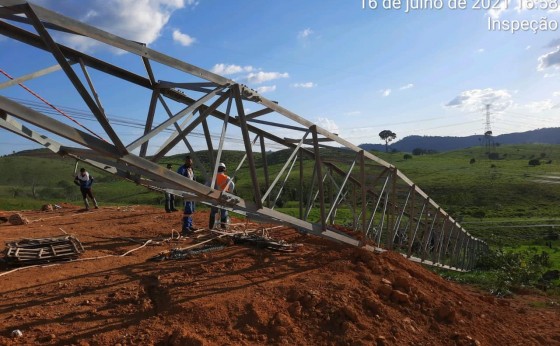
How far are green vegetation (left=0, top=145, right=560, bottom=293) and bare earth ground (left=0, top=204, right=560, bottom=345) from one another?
229cm

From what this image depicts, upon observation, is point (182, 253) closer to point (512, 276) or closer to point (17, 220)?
point (17, 220)

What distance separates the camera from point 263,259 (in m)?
7.99

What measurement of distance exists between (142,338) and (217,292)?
1507mm

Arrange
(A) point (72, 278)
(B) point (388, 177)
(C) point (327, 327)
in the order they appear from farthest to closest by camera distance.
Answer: (B) point (388, 177), (A) point (72, 278), (C) point (327, 327)

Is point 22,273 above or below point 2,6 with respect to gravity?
below

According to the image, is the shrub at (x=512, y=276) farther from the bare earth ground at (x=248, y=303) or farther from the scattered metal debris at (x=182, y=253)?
the scattered metal debris at (x=182, y=253)

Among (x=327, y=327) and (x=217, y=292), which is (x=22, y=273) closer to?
(x=217, y=292)

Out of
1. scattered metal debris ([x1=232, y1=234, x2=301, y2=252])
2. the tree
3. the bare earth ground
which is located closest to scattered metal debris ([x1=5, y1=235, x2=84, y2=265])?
the bare earth ground

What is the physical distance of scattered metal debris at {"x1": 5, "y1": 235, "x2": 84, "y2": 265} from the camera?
7.18 meters

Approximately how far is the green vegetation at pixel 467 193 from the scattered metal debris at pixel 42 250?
1919 mm

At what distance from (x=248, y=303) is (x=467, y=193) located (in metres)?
48.9

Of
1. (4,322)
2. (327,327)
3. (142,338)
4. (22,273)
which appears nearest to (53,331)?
(4,322)

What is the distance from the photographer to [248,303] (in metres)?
5.77

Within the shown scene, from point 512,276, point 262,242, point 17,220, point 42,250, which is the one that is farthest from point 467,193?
point 42,250
